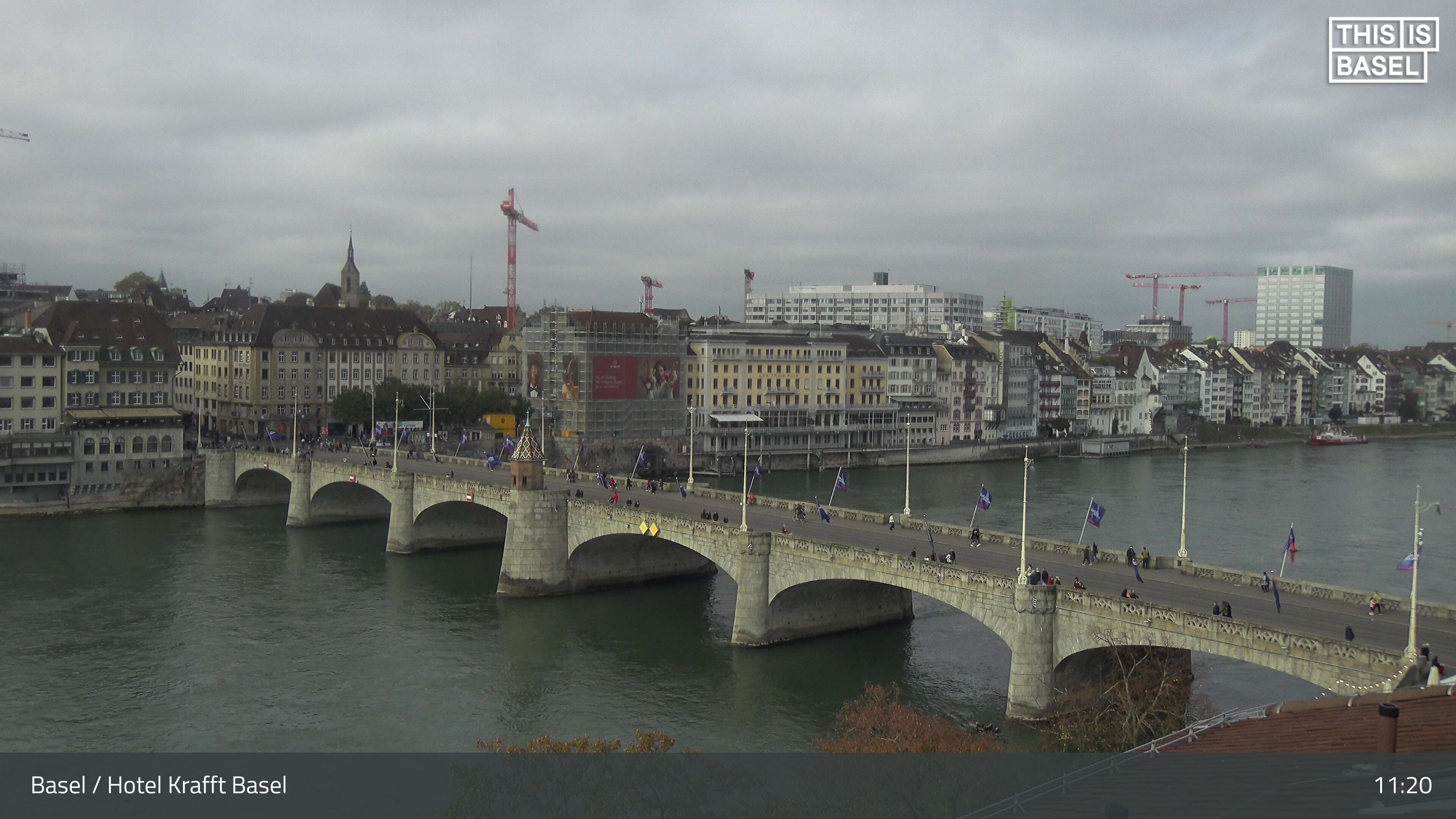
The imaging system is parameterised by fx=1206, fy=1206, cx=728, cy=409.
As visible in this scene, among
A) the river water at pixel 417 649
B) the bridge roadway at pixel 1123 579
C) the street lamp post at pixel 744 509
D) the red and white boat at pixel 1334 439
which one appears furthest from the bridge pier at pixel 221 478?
the red and white boat at pixel 1334 439

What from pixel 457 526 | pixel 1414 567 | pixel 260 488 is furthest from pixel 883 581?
pixel 260 488

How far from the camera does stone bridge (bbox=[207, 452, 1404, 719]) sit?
30.7 m

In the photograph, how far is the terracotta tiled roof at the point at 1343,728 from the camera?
58.1ft

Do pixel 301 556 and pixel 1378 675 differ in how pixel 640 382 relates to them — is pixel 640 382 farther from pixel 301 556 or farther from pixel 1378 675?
pixel 1378 675

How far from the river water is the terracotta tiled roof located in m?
16.2

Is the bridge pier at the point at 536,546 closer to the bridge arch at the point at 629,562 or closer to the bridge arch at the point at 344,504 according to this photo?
the bridge arch at the point at 629,562

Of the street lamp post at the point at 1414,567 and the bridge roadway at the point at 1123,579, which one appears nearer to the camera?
the street lamp post at the point at 1414,567

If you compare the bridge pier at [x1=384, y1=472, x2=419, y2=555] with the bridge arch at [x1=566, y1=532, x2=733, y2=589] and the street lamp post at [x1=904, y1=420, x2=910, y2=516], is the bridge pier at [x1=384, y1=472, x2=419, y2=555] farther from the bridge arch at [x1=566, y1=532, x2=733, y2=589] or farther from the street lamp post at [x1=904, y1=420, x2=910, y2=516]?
the street lamp post at [x1=904, y1=420, x2=910, y2=516]

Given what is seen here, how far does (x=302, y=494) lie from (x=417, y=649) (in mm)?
34747

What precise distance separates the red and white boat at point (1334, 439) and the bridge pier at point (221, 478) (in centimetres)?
14900

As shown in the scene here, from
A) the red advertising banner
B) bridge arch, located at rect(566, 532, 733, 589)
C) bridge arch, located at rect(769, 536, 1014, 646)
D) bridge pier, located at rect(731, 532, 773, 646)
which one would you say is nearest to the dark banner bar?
bridge arch, located at rect(769, 536, 1014, 646)

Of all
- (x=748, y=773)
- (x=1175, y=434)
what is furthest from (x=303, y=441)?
(x=1175, y=434)

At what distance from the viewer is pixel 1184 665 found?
125ft

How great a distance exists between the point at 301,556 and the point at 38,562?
13255mm
